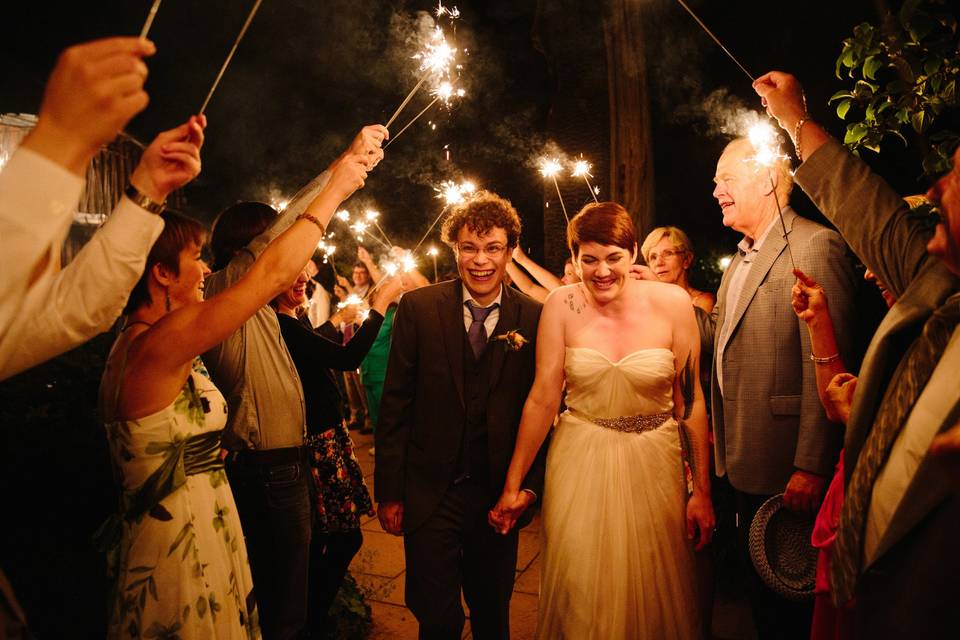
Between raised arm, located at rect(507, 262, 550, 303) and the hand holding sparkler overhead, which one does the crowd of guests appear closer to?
the hand holding sparkler overhead

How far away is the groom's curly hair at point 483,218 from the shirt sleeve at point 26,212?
2.39 metres

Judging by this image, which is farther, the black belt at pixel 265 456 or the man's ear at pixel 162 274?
the black belt at pixel 265 456

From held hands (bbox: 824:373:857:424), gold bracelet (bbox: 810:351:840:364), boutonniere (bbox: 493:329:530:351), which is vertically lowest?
held hands (bbox: 824:373:857:424)

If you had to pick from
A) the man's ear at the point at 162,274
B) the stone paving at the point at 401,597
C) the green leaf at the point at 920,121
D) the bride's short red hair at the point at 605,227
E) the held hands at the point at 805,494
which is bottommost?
the stone paving at the point at 401,597

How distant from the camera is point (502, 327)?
10.7 ft

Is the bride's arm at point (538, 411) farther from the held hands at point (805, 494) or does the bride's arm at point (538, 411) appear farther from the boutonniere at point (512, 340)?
the held hands at point (805, 494)

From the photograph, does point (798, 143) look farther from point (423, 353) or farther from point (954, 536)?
point (423, 353)

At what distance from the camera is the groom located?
3.10 meters

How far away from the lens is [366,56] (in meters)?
11.5

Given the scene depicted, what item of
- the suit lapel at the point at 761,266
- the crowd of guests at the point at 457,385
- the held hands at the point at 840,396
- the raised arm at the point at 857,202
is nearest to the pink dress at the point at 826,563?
the crowd of guests at the point at 457,385

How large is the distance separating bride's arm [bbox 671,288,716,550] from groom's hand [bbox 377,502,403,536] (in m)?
1.55

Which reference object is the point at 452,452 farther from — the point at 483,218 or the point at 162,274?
the point at 162,274

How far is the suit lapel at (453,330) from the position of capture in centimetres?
319

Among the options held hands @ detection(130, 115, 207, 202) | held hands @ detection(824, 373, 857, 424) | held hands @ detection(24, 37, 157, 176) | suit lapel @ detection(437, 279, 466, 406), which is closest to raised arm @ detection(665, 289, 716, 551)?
held hands @ detection(824, 373, 857, 424)
